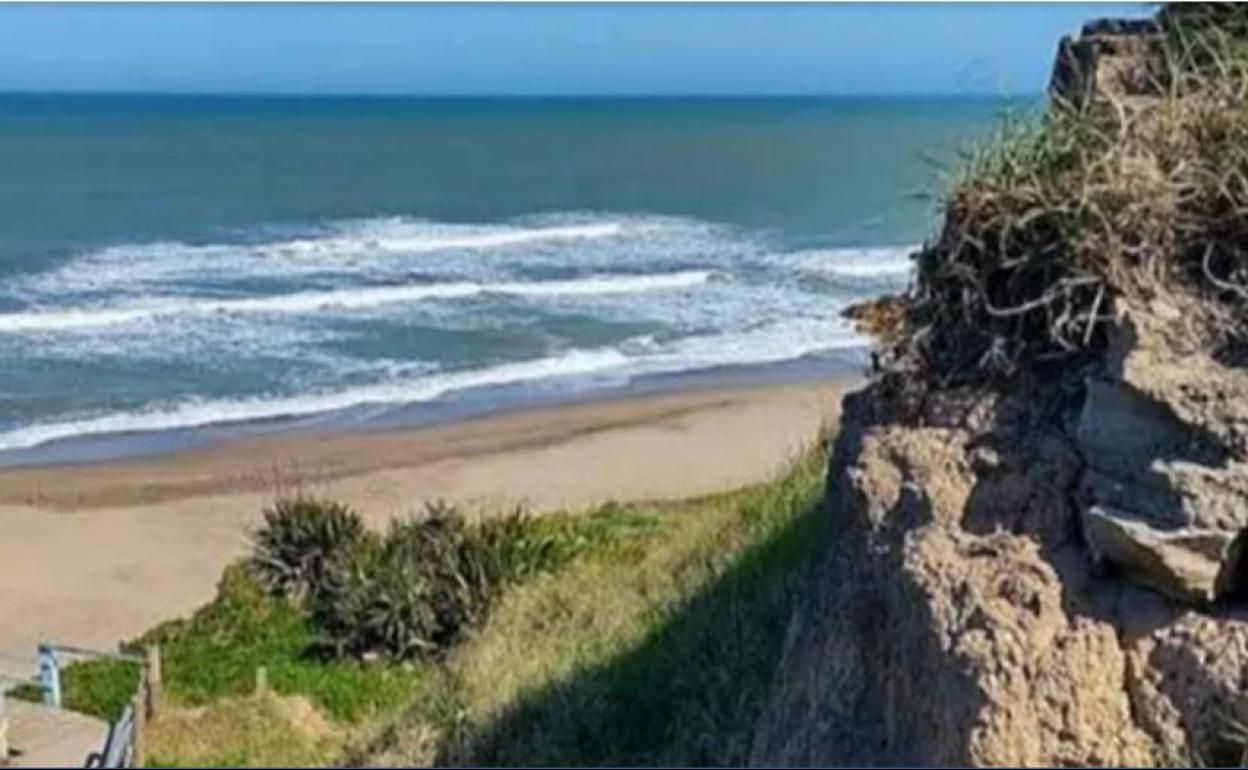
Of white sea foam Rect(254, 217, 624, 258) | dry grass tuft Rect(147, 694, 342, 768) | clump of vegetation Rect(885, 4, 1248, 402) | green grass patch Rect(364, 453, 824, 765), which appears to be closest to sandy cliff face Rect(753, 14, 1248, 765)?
clump of vegetation Rect(885, 4, 1248, 402)

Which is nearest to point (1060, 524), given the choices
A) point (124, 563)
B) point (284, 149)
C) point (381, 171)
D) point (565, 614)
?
point (565, 614)

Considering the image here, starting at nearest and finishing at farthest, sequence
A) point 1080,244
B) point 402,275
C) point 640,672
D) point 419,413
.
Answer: point 1080,244 < point 640,672 < point 419,413 < point 402,275

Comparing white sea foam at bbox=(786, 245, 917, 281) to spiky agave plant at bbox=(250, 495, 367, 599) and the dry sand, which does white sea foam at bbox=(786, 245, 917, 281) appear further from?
spiky agave plant at bbox=(250, 495, 367, 599)

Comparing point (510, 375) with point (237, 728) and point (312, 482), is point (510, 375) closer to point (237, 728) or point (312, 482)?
point (312, 482)

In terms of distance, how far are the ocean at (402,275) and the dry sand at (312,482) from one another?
200cm

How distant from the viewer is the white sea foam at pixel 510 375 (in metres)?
33.4

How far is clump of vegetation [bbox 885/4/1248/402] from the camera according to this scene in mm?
7016

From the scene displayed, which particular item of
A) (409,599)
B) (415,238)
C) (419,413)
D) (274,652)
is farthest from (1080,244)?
(415,238)

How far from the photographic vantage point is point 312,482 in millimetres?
28719

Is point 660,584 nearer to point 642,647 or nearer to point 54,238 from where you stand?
point 642,647

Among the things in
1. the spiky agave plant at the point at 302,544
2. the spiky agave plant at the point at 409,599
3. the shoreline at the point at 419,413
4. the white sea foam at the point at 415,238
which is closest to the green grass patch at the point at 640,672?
the spiky agave plant at the point at 409,599

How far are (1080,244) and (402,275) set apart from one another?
4874 centimetres

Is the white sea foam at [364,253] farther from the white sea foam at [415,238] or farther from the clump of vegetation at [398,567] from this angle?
the clump of vegetation at [398,567]

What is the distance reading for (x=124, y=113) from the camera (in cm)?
17788
